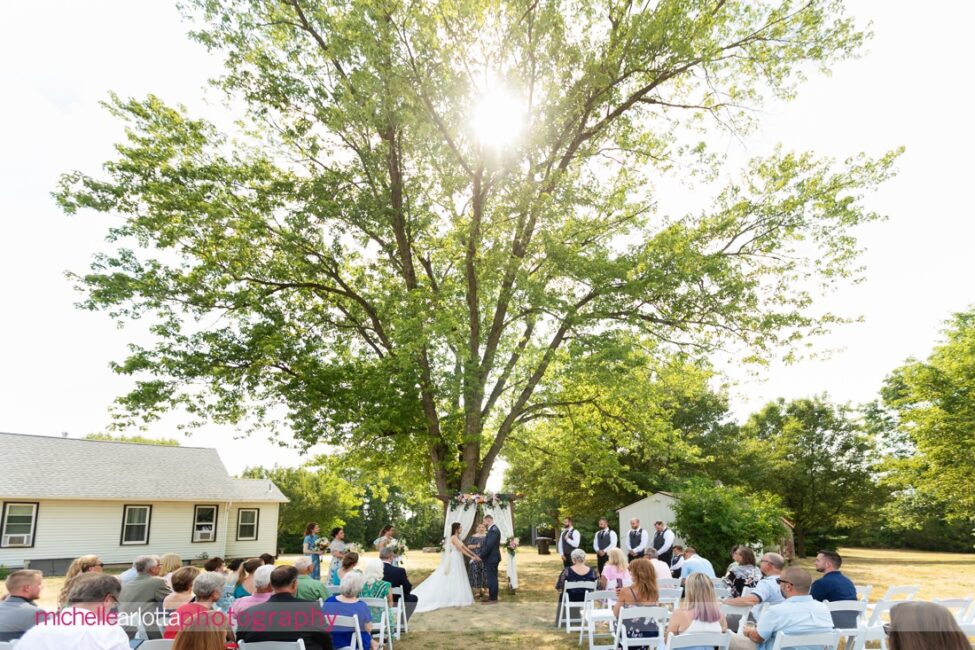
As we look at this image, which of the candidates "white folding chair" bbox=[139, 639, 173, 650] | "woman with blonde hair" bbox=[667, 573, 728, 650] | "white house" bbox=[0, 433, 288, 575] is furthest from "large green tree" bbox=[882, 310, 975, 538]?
"white folding chair" bbox=[139, 639, 173, 650]

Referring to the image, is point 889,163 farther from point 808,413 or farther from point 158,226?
point 808,413

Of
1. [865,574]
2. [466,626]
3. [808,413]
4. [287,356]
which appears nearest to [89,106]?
[287,356]

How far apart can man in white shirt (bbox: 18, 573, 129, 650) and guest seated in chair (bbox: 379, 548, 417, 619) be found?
5.16m

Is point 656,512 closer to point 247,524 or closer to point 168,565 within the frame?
point 247,524

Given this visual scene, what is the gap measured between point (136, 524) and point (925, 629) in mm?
26893

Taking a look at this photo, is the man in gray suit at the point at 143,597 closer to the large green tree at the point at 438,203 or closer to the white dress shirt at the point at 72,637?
the white dress shirt at the point at 72,637

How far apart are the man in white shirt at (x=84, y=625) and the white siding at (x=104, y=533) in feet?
71.2

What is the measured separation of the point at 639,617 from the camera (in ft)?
20.7

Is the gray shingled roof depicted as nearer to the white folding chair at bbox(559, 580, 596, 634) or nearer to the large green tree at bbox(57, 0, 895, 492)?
the large green tree at bbox(57, 0, 895, 492)

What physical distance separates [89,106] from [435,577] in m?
12.5

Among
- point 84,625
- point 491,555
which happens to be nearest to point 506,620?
point 491,555

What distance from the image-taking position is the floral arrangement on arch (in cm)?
1406

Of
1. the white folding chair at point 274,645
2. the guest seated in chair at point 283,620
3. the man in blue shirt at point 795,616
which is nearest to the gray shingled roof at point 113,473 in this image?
the guest seated in chair at point 283,620

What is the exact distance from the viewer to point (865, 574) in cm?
2162
